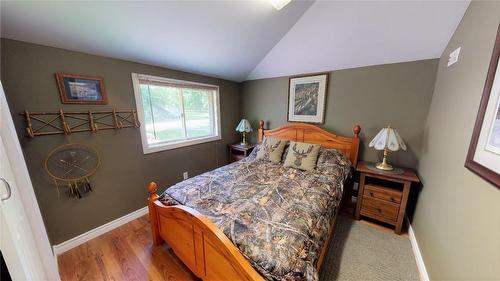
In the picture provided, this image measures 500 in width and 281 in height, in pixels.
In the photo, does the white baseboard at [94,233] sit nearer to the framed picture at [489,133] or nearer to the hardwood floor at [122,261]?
the hardwood floor at [122,261]

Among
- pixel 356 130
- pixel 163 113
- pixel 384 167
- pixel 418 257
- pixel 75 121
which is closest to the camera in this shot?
pixel 418 257

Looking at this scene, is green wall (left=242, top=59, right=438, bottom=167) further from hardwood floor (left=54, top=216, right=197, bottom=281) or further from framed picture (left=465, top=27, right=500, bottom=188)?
hardwood floor (left=54, top=216, right=197, bottom=281)

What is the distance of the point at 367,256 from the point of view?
1.67m

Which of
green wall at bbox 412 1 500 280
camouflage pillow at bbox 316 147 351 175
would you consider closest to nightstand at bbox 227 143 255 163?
camouflage pillow at bbox 316 147 351 175

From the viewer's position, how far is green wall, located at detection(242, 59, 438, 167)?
2045 mm

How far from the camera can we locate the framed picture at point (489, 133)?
86 centimetres

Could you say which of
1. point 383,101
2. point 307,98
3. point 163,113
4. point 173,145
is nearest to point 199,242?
point 173,145

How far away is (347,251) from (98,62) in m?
3.25

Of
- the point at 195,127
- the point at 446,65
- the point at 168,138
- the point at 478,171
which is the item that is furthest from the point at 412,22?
the point at 168,138

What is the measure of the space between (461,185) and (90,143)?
3.21 metres

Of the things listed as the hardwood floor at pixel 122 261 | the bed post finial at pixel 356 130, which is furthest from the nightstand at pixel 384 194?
the hardwood floor at pixel 122 261

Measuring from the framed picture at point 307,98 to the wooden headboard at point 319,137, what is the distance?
18cm

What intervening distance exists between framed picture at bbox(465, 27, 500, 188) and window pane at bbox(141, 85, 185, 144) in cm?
305

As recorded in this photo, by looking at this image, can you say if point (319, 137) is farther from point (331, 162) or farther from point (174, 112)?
point (174, 112)
